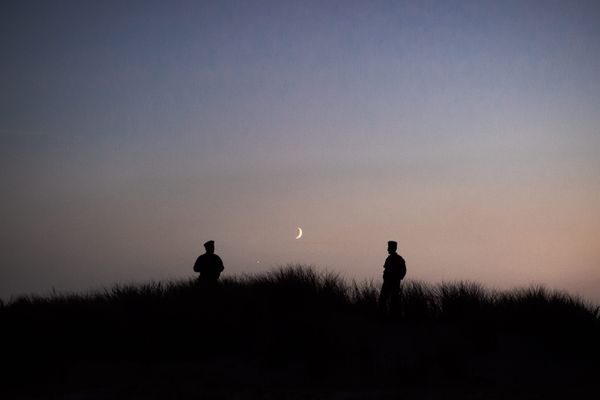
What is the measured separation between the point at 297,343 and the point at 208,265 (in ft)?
12.9

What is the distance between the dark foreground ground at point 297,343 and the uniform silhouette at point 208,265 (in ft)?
1.29

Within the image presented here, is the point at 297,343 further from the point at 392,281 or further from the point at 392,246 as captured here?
the point at 392,246

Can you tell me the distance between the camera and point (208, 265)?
14898 millimetres

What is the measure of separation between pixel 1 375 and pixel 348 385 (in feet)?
18.5

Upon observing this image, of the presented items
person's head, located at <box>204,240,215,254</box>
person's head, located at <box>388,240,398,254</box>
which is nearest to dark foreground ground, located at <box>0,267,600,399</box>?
person's head, located at <box>204,240,215,254</box>

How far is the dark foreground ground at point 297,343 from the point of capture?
9984 mm

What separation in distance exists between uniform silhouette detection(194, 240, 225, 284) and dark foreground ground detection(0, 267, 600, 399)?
395 millimetres

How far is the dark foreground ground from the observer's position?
9.98 meters

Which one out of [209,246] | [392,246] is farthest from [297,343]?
[209,246]

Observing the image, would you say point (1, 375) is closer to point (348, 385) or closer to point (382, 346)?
point (348, 385)

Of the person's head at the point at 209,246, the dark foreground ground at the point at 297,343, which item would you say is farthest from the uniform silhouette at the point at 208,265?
the dark foreground ground at the point at 297,343

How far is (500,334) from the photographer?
13.0 m

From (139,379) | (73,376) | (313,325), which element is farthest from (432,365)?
(73,376)

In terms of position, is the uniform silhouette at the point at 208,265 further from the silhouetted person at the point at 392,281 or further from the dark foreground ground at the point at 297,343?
the silhouetted person at the point at 392,281
